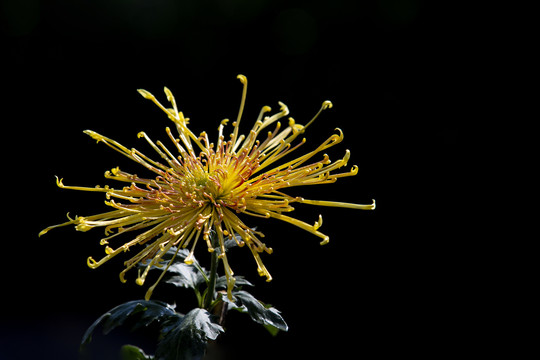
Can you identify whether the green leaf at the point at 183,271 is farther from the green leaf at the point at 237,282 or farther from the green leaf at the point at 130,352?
the green leaf at the point at 130,352

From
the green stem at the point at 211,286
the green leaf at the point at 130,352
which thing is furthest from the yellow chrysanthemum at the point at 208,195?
the green leaf at the point at 130,352

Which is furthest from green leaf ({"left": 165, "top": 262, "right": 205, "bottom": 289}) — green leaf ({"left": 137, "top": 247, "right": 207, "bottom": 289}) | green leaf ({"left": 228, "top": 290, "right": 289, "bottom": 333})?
green leaf ({"left": 228, "top": 290, "right": 289, "bottom": 333})

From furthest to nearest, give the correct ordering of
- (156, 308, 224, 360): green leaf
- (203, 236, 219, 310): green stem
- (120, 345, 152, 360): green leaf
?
(120, 345, 152, 360): green leaf < (203, 236, 219, 310): green stem < (156, 308, 224, 360): green leaf

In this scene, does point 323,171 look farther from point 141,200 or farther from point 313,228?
point 141,200

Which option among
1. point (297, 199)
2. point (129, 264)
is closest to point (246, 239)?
point (297, 199)

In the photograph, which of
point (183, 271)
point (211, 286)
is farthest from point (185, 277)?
point (211, 286)

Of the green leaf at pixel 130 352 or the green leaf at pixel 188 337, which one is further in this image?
the green leaf at pixel 130 352

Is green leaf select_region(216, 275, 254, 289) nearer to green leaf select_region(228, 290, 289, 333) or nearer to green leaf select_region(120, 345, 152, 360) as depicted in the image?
green leaf select_region(228, 290, 289, 333)

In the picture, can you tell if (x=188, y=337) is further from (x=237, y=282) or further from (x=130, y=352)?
(x=130, y=352)
